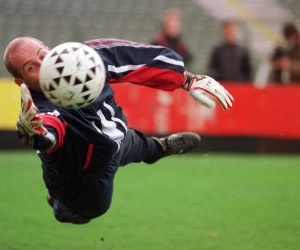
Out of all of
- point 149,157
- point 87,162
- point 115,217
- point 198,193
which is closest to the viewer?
point 87,162

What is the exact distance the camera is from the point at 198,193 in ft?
26.4

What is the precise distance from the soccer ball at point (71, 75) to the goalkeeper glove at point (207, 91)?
1162mm

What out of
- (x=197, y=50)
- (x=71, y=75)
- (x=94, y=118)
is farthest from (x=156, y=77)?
(x=197, y=50)

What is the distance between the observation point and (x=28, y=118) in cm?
397

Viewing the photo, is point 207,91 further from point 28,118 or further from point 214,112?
point 214,112

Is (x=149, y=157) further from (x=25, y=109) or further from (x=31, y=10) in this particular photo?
(x=31, y=10)

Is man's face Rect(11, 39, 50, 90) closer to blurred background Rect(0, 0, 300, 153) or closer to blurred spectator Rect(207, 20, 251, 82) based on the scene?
blurred background Rect(0, 0, 300, 153)

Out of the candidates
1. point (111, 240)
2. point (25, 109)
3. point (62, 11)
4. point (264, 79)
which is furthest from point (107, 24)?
point (25, 109)

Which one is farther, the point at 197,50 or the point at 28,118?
the point at 197,50

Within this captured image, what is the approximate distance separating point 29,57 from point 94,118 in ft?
2.33

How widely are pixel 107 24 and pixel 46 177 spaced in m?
10.7

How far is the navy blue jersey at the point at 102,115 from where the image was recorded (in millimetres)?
4629

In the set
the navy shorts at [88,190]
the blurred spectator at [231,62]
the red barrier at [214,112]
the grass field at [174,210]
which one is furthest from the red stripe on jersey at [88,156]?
the blurred spectator at [231,62]

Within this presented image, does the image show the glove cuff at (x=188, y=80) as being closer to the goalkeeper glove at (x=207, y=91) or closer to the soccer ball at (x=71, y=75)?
the goalkeeper glove at (x=207, y=91)
